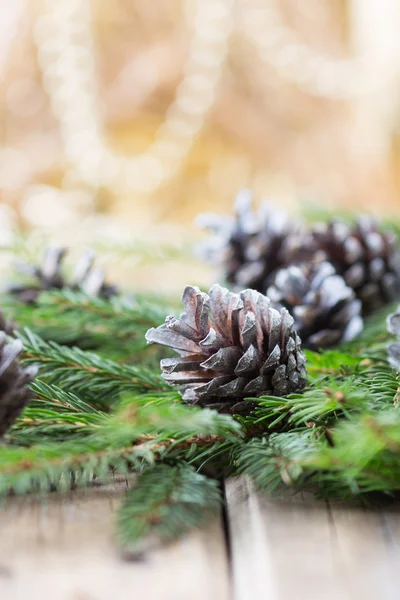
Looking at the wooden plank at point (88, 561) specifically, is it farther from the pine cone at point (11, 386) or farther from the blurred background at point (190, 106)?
the blurred background at point (190, 106)

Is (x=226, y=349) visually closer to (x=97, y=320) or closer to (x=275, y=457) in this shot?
(x=275, y=457)

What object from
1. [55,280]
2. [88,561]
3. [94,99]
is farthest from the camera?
[94,99]

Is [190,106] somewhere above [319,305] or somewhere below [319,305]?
above

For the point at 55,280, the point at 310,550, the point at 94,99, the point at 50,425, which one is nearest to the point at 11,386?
the point at 50,425

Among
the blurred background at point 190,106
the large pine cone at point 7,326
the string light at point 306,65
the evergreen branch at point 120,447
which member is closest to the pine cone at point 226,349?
the evergreen branch at point 120,447

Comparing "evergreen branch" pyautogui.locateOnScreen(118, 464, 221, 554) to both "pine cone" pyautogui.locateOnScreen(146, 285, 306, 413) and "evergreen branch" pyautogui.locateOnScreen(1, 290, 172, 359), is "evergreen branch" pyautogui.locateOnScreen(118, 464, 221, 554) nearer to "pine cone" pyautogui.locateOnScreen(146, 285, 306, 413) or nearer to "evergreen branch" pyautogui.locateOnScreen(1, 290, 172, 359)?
"pine cone" pyautogui.locateOnScreen(146, 285, 306, 413)

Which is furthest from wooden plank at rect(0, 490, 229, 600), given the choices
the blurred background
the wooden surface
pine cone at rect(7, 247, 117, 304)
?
the blurred background

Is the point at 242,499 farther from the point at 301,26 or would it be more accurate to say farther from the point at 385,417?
the point at 301,26
